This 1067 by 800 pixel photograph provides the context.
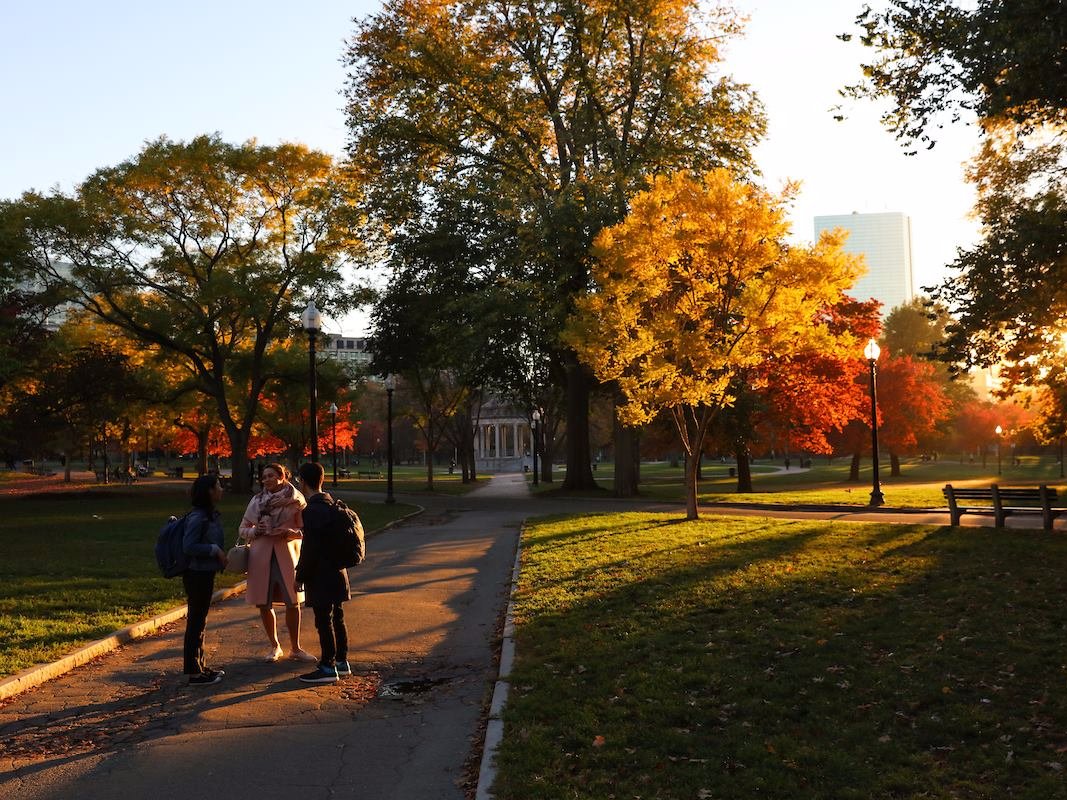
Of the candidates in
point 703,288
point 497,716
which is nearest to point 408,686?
point 497,716

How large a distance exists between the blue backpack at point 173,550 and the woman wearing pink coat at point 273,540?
1.93 feet

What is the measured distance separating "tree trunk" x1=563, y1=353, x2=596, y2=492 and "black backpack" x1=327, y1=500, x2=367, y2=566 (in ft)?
93.3

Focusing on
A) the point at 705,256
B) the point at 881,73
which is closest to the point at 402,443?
the point at 705,256

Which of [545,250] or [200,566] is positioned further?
[545,250]

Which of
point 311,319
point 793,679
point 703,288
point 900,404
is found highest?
point 703,288

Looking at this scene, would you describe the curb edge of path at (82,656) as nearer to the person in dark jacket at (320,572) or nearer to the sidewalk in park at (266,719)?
the sidewalk in park at (266,719)

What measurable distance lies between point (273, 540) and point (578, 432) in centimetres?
2941

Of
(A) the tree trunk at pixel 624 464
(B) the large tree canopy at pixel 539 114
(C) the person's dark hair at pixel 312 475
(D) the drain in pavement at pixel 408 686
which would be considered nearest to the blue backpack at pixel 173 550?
(C) the person's dark hair at pixel 312 475

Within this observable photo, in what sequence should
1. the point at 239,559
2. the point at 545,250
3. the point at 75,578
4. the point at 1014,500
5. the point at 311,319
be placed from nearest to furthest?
1. the point at 239,559
2. the point at 75,578
3. the point at 311,319
4. the point at 1014,500
5. the point at 545,250

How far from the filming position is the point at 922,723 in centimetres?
597

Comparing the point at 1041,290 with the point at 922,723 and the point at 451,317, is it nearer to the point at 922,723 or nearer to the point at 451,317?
the point at 922,723

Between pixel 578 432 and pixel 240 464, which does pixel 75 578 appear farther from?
pixel 578 432

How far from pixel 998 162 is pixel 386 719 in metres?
25.7

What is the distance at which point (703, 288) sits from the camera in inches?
819
